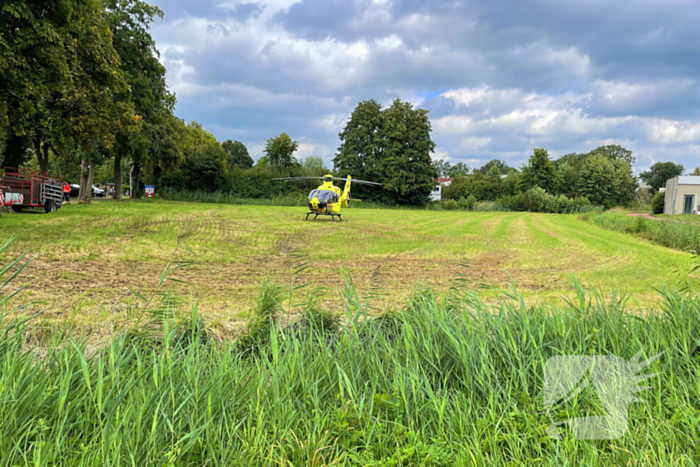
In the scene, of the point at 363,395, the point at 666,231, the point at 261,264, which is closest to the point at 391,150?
the point at 666,231

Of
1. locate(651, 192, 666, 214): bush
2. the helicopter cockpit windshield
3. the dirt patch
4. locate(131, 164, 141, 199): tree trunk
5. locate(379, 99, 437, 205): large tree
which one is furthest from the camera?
locate(379, 99, 437, 205): large tree

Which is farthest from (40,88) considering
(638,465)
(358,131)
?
(358,131)

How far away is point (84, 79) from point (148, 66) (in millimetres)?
14196

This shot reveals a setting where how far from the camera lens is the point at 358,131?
4747 centimetres

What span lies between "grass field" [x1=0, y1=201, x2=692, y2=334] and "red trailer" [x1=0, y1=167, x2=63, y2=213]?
13.3 ft

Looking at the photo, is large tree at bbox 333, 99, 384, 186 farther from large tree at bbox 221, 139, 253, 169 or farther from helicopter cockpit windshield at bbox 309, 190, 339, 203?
large tree at bbox 221, 139, 253, 169

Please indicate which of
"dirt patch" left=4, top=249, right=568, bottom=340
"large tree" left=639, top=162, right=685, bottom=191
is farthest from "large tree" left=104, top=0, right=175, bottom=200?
"large tree" left=639, top=162, right=685, bottom=191

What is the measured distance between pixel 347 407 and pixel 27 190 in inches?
769

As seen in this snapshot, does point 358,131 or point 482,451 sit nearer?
point 482,451

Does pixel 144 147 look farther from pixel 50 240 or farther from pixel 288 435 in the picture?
pixel 288 435

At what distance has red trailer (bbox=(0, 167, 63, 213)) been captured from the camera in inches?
601

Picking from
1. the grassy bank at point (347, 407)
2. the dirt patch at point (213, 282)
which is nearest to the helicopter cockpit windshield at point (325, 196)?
the dirt patch at point (213, 282)

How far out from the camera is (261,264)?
711cm

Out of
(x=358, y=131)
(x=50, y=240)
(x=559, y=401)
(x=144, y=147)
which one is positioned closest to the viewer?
(x=559, y=401)
